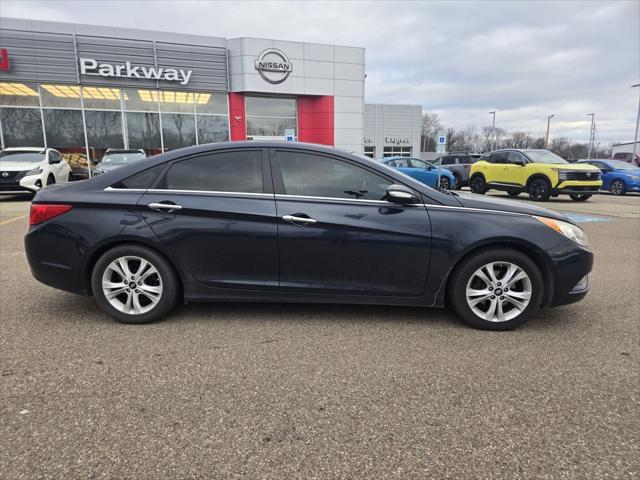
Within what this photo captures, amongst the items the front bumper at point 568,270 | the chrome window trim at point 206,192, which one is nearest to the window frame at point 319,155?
the chrome window trim at point 206,192

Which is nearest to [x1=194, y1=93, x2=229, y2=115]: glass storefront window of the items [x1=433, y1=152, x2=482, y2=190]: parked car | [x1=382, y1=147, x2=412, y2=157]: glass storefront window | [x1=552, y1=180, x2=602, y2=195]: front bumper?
[x1=433, y1=152, x2=482, y2=190]: parked car

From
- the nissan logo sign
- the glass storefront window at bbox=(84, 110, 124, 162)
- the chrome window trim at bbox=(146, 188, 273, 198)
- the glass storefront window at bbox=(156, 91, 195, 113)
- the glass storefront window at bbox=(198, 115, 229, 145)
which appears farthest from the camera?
the glass storefront window at bbox=(198, 115, 229, 145)

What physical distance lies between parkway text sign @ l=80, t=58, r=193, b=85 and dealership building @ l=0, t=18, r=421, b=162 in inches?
1.8

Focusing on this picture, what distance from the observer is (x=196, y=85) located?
21.8 meters

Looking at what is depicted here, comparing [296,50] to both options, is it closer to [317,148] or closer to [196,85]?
[196,85]

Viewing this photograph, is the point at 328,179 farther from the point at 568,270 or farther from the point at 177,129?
the point at 177,129

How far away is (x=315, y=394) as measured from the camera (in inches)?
101

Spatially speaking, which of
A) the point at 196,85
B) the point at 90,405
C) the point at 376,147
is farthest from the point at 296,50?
the point at 376,147

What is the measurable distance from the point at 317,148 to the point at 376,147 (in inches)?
2017

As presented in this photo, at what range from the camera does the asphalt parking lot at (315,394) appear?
6.60 ft

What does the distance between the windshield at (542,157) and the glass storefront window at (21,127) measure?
21.1 m

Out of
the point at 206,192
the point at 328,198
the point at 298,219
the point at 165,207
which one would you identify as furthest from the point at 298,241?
the point at 165,207

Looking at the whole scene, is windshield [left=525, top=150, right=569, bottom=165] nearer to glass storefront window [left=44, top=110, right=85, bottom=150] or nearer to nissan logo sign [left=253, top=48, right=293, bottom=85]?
nissan logo sign [left=253, top=48, right=293, bottom=85]

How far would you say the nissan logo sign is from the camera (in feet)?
72.5
